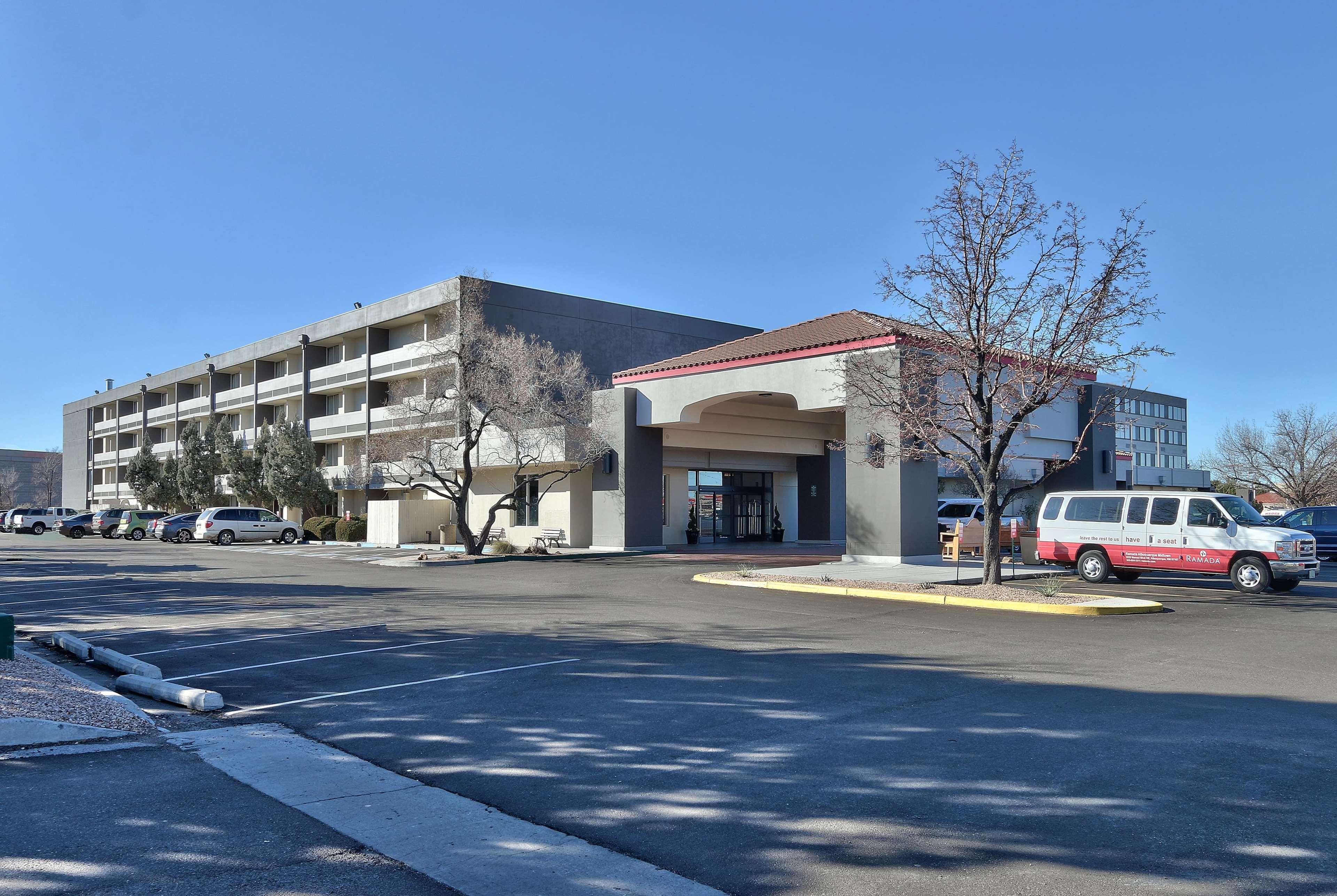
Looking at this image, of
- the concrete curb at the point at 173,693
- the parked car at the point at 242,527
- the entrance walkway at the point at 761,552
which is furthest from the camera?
the parked car at the point at 242,527

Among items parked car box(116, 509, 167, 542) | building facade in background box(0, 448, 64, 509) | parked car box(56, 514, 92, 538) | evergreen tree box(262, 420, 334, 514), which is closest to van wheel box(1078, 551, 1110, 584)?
evergreen tree box(262, 420, 334, 514)

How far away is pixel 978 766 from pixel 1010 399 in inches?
578

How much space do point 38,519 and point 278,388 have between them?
77.6ft

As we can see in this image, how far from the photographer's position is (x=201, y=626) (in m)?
14.6

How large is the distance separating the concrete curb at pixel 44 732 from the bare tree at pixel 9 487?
410ft

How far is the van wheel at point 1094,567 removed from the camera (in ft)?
66.3

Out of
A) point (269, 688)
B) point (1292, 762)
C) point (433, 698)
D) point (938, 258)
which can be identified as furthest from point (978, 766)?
point (938, 258)

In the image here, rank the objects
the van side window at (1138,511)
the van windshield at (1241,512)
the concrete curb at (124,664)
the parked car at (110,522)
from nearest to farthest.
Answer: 1. the concrete curb at (124,664)
2. the van windshield at (1241,512)
3. the van side window at (1138,511)
4. the parked car at (110,522)

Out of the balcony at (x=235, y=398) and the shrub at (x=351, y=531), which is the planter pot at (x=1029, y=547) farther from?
the balcony at (x=235, y=398)

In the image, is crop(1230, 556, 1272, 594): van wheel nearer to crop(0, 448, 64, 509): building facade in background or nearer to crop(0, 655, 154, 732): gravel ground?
crop(0, 655, 154, 732): gravel ground

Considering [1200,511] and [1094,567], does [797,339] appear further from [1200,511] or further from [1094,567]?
[1200,511]

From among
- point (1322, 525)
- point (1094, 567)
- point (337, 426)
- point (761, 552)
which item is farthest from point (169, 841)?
point (337, 426)

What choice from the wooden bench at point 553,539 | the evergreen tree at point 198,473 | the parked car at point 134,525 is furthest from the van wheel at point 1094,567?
the evergreen tree at point 198,473

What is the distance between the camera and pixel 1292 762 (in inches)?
263
